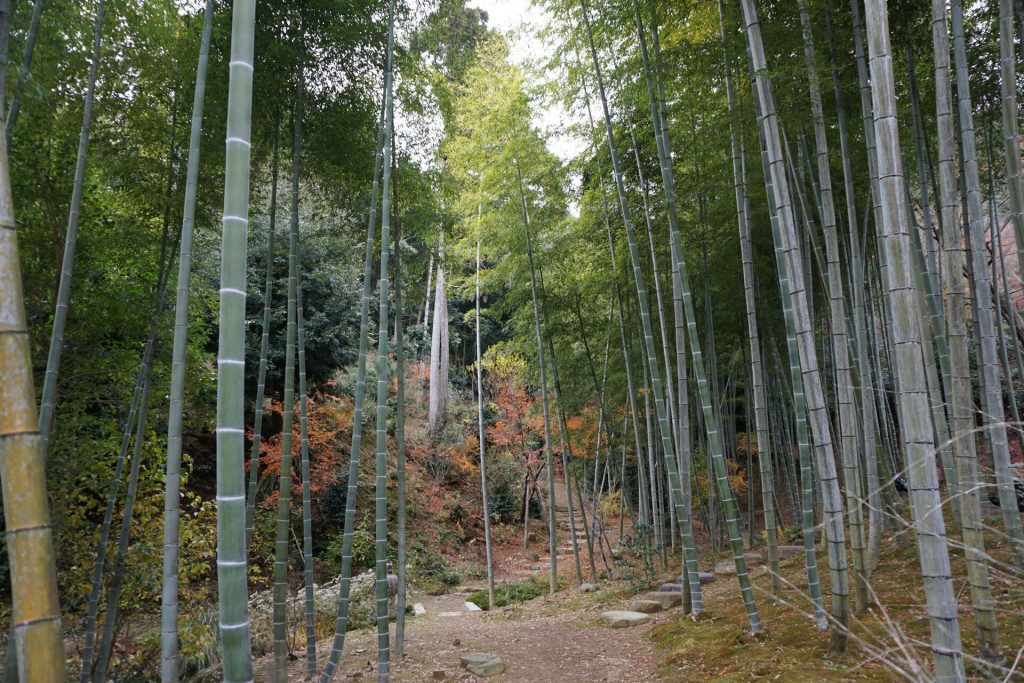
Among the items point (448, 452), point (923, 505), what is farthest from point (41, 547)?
point (448, 452)

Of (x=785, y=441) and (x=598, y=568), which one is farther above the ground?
(x=785, y=441)

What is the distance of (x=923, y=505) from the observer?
1661mm

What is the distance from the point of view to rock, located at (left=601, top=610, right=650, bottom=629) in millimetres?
5426

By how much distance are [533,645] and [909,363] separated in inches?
175

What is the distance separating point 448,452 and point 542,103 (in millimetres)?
7950

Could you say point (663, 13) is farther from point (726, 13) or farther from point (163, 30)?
point (163, 30)

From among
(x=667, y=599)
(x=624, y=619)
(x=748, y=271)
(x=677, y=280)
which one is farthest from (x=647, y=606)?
(x=748, y=271)

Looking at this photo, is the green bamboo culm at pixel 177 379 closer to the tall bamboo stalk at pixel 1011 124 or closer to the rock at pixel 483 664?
the rock at pixel 483 664

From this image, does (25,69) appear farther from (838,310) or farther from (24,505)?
(838,310)

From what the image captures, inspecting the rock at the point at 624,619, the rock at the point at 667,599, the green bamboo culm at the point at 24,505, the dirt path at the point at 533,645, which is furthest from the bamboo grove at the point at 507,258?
the rock at the point at 624,619

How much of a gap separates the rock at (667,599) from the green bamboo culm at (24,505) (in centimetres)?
528

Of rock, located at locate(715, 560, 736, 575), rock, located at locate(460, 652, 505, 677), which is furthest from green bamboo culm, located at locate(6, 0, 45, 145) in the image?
rock, located at locate(715, 560, 736, 575)

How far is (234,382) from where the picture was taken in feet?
4.69

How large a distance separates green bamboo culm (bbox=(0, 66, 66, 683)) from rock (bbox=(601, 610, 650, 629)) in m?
4.99
